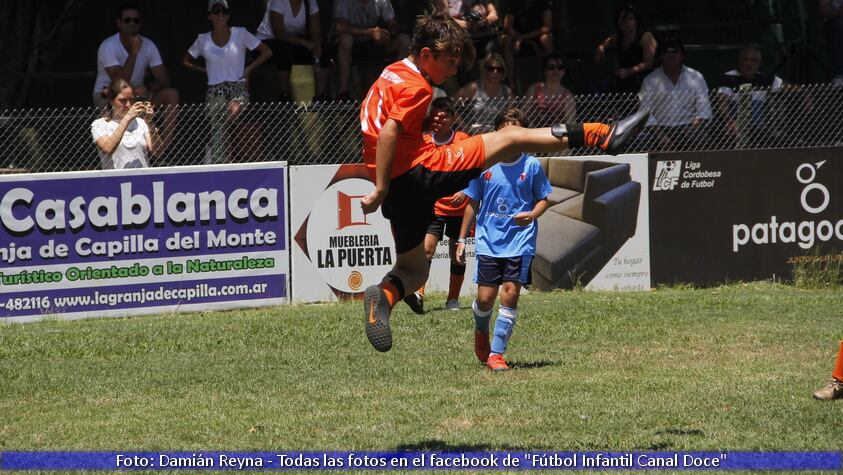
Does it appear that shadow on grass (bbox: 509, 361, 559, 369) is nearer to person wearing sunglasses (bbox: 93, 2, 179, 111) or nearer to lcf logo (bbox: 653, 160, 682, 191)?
lcf logo (bbox: 653, 160, 682, 191)

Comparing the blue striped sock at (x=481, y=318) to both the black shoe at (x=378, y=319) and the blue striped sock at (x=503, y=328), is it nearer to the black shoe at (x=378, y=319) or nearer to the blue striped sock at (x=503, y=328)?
the blue striped sock at (x=503, y=328)

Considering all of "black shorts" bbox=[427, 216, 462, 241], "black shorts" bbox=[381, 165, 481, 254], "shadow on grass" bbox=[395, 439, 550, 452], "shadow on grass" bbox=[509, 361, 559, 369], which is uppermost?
"black shorts" bbox=[381, 165, 481, 254]

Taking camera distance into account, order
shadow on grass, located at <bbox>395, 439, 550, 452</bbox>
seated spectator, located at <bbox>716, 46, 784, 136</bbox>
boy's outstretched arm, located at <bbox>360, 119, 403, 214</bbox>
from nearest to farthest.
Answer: boy's outstretched arm, located at <bbox>360, 119, 403, 214</bbox>
shadow on grass, located at <bbox>395, 439, 550, 452</bbox>
seated spectator, located at <bbox>716, 46, 784, 136</bbox>

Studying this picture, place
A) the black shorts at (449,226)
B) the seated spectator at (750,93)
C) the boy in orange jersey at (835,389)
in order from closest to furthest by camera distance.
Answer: the boy in orange jersey at (835,389) < the black shorts at (449,226) < the seated spectator at (750,93)

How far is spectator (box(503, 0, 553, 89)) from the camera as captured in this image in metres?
15.0

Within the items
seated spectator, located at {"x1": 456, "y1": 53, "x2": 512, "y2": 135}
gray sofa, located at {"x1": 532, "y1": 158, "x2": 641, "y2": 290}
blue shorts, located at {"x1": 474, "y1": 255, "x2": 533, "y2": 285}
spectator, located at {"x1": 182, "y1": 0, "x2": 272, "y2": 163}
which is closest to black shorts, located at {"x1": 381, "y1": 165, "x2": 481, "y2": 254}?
blue shorts, located at {"x1": 474, "y1": 255, "x2": 533, "y2": 285}

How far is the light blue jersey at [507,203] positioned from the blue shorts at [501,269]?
0.04m

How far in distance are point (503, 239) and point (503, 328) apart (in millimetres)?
629

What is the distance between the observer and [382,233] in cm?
1286

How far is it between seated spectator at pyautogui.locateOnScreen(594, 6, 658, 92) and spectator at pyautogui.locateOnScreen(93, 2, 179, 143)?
204 inches

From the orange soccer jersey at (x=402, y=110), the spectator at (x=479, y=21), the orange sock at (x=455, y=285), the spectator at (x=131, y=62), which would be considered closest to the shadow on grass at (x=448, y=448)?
the orange soccer jersey at (x=402, y=110)

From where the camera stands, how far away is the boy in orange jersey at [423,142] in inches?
259

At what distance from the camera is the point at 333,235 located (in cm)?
1270

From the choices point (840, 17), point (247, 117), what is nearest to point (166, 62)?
point (247, 117)
